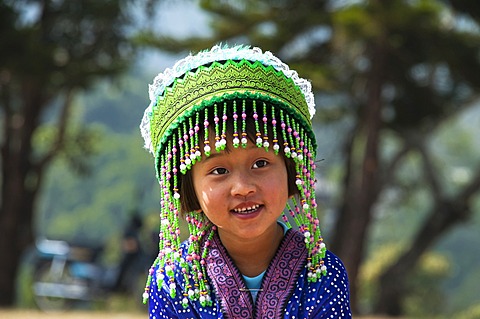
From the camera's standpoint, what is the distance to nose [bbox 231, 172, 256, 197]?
231cm

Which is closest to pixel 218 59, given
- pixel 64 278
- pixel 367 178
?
pixel 367 178

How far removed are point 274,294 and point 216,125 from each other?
1.44ft

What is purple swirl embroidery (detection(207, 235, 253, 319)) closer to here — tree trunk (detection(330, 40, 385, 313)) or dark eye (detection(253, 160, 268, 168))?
dark eye (detection(253, 160, 268, 168))

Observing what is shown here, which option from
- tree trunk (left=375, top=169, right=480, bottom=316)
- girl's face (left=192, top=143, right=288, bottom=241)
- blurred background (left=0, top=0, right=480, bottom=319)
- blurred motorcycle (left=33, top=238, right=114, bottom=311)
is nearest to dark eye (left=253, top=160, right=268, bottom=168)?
girl's face (left=192, top=143, right=288, bottom=241)

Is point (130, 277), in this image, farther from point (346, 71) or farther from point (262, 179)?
point (262, 179)

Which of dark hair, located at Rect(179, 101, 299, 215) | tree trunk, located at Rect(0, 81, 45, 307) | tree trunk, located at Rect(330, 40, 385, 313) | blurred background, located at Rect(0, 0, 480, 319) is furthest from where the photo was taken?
tree trunk, located at Rect(0, 81, 45, 307)

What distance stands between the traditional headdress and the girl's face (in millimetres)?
32

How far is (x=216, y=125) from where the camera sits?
2340mm

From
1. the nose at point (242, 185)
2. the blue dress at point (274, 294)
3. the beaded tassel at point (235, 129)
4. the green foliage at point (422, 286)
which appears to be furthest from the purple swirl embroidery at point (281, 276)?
the green foliage at point (422, 286)

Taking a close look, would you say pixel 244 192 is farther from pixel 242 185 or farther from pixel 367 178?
pixel 367 178

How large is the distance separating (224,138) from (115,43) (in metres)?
11.3

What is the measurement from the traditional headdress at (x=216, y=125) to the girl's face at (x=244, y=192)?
0.11ft

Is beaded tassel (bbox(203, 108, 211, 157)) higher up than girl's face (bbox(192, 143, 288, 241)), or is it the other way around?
beaded tassel (bbox(203, 108, 211, 157))

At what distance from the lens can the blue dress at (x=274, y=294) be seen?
2400 mm
